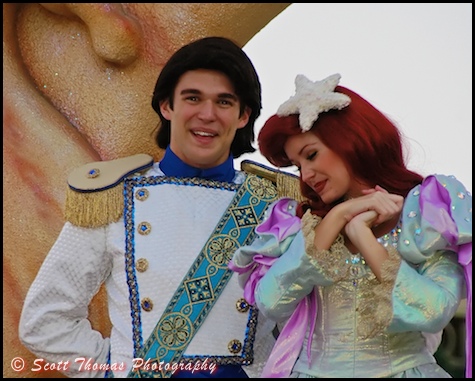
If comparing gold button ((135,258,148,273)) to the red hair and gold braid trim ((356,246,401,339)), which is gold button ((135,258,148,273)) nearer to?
the red hair

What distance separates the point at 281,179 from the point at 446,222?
0.62 meters

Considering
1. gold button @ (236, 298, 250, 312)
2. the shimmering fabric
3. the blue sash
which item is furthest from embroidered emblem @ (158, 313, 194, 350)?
the shimmering fabric

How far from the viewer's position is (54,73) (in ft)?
8.35

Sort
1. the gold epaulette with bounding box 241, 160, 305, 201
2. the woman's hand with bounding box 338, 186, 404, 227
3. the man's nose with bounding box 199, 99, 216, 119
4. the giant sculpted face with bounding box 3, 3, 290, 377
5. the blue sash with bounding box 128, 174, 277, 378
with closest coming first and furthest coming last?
1. the woman's hand with bounding box 338, 186, 404, 227
2. the blue sash with bounding box 128, 174, 277, 378
3. the man's nose with bounding box 199, 99, 216, 119
4. the gold epaulette with bounding box 241, 160, 305, 201
5. the giant sculpted face with bounding box 3, 3, 290, 377

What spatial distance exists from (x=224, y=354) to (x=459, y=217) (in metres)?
0.64

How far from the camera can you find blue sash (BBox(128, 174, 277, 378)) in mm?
2008

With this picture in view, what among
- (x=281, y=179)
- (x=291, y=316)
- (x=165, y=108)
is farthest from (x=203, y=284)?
(x=165, y=108)

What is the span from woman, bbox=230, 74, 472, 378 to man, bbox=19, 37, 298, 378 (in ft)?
0.56

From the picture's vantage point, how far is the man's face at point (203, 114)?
7.02 feet

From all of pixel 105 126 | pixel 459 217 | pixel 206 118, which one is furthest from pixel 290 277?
pixel 105 126

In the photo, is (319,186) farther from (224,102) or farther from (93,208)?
(93,208)

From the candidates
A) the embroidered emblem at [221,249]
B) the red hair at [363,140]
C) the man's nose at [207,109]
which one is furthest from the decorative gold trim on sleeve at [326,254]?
the man's nose at [207,109]

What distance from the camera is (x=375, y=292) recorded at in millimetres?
1734

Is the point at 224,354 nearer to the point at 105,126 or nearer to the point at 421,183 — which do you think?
the point at 421,183
